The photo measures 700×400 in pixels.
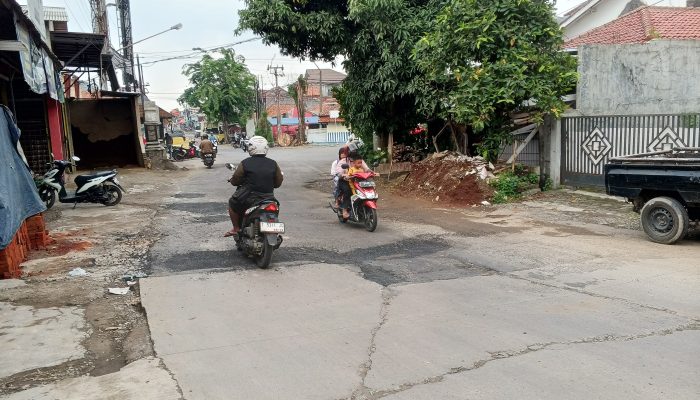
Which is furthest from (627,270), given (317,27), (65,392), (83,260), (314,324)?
(317,27)

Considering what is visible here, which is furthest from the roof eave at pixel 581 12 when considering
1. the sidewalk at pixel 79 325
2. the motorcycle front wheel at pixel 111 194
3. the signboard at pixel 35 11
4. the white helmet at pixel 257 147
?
the sidewalk at pixel 79 325

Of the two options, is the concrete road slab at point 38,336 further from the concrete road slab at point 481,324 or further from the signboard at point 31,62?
the signboard at point 31,62

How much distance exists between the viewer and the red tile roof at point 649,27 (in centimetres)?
1888

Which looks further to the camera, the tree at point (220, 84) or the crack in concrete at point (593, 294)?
the tree at point (220, 84)

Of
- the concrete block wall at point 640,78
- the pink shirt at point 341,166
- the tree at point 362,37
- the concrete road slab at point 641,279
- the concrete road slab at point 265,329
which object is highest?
the tree at point 362,37

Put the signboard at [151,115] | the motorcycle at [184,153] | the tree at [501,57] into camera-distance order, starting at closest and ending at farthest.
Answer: the tree at [501,57] < the signboard at [151,115] < the motorcycle at [184,153]

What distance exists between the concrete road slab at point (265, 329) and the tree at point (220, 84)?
55919 mm

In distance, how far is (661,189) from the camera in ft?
25.9

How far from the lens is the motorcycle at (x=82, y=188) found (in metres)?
11.9

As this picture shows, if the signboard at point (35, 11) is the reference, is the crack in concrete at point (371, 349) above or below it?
below

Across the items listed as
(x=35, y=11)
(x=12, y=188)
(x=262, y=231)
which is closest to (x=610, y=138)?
(x=262, y=231)

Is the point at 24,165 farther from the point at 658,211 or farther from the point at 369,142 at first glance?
the point at 369,142

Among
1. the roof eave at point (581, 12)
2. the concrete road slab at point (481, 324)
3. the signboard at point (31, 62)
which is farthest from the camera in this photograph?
the roof eave at point (581, 12)

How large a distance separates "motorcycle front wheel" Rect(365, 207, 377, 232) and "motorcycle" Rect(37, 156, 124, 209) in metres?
6.49
